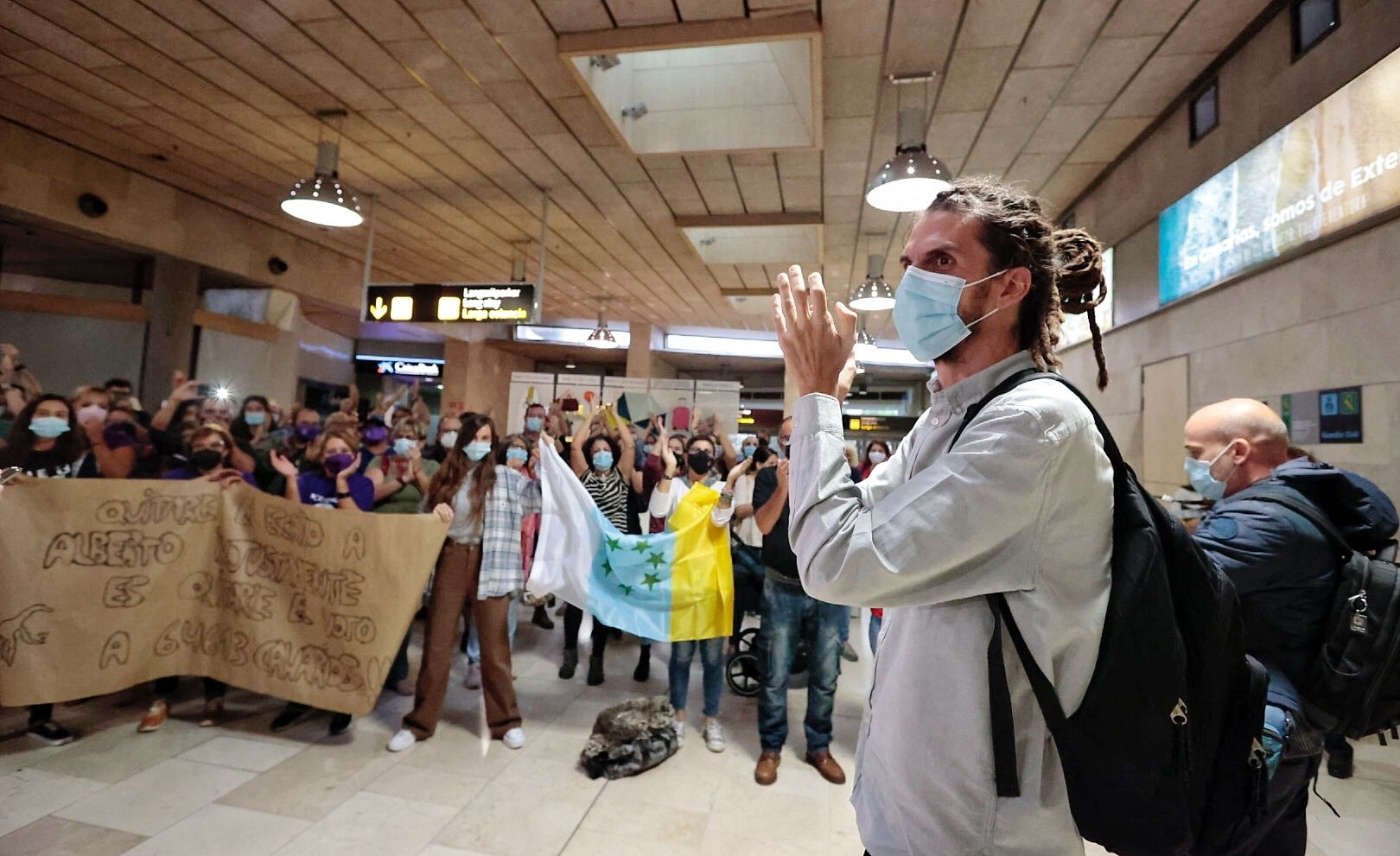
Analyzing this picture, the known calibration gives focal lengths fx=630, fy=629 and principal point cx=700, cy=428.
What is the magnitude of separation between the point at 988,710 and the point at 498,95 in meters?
5.24

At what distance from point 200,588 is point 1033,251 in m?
4.20

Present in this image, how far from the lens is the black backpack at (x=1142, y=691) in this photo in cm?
81

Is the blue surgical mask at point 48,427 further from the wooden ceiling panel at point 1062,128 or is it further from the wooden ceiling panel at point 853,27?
the wooden ceiling panel at point 1062,128

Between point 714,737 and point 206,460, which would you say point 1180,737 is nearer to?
point 714,737

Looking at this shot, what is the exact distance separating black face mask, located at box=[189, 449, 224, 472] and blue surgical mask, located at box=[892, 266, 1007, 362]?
4144mm

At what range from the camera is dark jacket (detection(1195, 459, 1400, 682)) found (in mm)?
1648

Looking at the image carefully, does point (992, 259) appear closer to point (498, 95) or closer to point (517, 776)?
point (517, 776)

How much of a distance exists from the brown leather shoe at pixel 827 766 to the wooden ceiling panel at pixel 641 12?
427cm

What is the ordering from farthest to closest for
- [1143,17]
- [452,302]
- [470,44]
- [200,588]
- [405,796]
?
1. [452,302]
2. [470,44]
3. [1143,17]
4. [200,588]
5. [405,796]

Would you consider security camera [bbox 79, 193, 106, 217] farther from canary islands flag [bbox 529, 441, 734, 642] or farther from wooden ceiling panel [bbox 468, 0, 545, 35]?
canary islands flag [bbox 529, 441, 734, 642]

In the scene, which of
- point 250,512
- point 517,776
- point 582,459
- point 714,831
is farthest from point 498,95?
point 714,831

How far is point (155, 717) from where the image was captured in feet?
11.3

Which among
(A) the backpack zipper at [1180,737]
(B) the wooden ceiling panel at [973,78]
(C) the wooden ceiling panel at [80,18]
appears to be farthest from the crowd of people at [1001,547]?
(C) the wooden ceiling panel at [80,18]

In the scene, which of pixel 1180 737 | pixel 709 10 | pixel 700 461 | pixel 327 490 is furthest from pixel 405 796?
pixel 709 10
